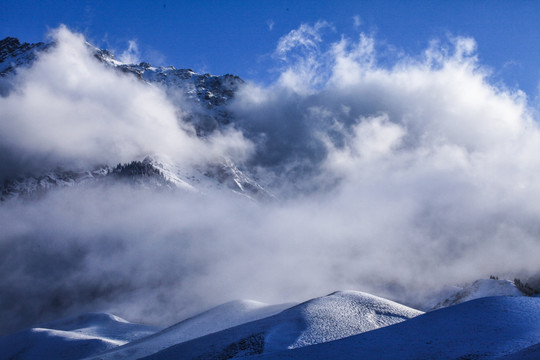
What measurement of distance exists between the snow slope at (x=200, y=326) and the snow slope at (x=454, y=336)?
25.7m

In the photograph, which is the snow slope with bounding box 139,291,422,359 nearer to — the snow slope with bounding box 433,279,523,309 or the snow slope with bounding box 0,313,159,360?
A: the snow slope with bounding box 0,313,159,360

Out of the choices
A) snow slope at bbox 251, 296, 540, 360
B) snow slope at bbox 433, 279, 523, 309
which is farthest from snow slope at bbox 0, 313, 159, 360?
snow slope at bbox 433, 279, 523, 309

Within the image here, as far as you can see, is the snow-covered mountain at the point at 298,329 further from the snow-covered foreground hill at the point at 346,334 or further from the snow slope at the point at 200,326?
the snow slope at the point at 200,326

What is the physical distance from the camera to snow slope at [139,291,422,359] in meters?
44.4

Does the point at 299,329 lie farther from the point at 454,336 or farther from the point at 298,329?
the point at 454,336

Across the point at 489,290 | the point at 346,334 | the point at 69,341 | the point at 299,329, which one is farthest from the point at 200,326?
the point at 489,290

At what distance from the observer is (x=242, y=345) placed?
148ft

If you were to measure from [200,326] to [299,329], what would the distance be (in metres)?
23.1

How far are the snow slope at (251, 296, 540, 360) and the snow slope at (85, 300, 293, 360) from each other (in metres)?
25.7

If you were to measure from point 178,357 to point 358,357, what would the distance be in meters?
19.0

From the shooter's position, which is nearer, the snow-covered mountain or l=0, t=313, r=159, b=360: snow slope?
the snow-covered mountain

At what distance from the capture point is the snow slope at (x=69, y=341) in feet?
236

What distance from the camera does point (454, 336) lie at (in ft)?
117

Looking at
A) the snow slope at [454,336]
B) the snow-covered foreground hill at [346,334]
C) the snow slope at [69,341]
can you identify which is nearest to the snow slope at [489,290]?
the snow-covered foreground hill at [346,334]
